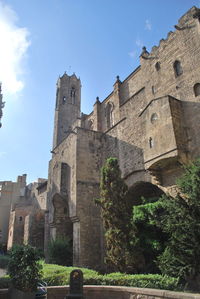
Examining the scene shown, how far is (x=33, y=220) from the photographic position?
27531mm

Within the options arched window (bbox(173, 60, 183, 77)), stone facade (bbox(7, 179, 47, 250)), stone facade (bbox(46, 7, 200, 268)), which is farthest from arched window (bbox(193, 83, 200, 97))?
stone facade (bbox(7, 179, 47, 250))

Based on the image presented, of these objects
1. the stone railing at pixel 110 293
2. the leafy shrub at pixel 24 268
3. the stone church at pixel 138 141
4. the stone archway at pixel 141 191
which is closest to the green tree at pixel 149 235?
the stone church at pixel 138 141

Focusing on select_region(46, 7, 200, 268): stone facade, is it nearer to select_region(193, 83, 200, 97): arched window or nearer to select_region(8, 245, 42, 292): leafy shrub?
select_region(193, 83, 200, 97): arched window

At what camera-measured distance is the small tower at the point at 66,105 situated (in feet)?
114

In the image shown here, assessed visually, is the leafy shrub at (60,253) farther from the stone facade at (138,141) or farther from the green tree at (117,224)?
the green tree at (117,224)

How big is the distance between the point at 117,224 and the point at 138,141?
638 cm

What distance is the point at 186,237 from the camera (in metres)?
7.61

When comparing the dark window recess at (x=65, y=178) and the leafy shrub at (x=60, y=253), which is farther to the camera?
the dark window recess at (x=65, y=178)

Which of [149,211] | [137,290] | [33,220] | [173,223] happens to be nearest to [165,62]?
[149,211]

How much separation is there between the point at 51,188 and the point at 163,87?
12818mm

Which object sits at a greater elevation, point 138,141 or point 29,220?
point 138,141

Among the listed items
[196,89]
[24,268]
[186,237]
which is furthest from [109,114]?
[24,268]

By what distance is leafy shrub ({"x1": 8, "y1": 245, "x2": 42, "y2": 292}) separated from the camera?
265 inches

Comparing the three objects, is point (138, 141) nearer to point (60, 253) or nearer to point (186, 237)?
point (186, 237)
